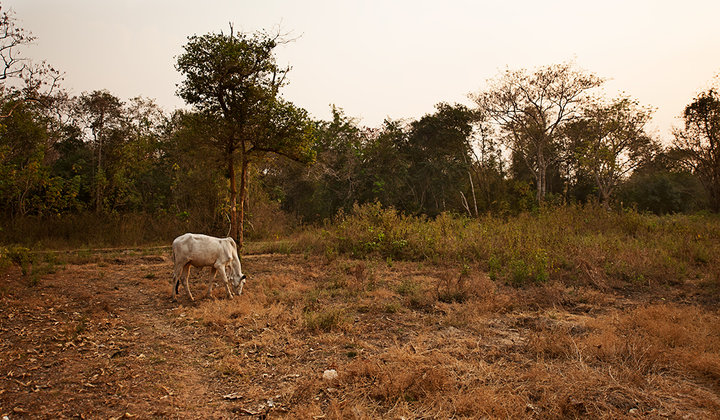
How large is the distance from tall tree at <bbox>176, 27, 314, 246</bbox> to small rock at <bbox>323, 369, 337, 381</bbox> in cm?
720

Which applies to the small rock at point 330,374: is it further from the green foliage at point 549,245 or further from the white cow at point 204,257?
the white cow at point 204,257

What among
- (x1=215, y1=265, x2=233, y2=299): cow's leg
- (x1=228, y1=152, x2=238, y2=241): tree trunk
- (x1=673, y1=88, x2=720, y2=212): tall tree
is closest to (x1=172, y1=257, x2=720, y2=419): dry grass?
(x1=215, y1=265, x2=233, y2=299): cow's leg

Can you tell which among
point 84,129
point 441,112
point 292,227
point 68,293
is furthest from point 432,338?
point 441,112

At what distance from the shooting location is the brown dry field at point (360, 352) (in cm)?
363

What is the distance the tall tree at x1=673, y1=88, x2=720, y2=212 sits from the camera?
23094 millimetres

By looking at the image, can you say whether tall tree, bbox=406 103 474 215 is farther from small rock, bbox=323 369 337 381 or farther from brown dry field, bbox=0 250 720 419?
small rock, bbox=323 369 337 381

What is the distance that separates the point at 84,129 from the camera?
58.3ft

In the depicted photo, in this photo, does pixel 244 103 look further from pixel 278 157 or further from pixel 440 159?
pixel 440 159

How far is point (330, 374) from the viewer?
14.1 ft

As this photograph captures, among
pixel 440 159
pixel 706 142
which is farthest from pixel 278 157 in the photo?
pixel 706 142

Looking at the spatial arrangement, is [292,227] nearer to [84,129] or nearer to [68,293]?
[84,129]

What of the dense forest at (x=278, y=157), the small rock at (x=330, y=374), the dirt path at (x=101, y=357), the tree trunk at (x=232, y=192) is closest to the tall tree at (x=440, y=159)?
the dense forest at (x=278, y=157)

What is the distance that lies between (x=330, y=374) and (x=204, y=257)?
13.8ft

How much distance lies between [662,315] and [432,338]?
3.56m
